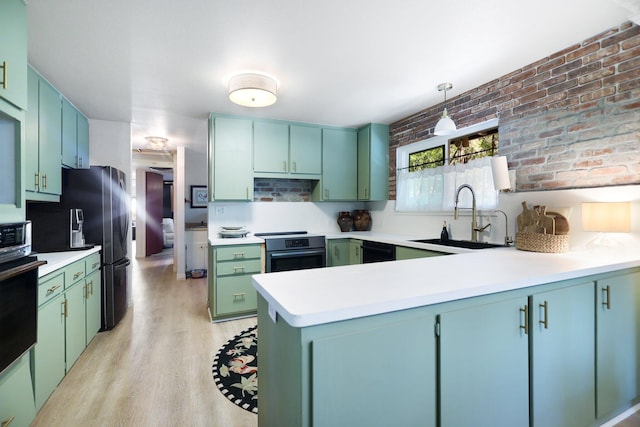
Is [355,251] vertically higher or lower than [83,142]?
lower

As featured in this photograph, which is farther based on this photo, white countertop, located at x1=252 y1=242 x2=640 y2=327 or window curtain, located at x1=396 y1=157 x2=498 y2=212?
window curtain, located at x1=396 y1=157 x2=498 y2=212

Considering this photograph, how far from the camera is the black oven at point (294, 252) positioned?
3.31m

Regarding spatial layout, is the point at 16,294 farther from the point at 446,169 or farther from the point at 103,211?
the point at 446,169

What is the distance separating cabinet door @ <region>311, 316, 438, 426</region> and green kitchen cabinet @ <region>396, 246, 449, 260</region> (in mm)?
1647

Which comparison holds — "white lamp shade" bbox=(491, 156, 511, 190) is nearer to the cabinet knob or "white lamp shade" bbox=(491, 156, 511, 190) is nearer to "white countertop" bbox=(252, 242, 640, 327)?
"white countertop" bbox=(252, 242, 640, 327)

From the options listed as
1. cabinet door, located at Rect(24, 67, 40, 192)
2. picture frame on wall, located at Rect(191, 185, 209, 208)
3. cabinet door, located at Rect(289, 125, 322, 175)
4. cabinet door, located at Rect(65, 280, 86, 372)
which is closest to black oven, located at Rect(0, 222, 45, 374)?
cabinet door, located at Rect(65, 280, 86, 372)

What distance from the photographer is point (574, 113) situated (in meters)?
2.14

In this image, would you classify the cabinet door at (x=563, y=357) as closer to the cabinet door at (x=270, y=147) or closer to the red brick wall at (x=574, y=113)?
the red brick wall at (x=574, y=113)

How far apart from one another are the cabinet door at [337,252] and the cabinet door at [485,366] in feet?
8.11

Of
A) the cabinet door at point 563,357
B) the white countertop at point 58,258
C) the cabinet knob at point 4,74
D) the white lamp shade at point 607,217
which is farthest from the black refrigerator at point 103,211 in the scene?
the white lamp shade at point 607,217

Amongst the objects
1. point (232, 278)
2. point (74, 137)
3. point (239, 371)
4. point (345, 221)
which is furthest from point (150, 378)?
point (345, 221)

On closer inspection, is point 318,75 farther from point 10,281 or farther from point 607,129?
point 10,281

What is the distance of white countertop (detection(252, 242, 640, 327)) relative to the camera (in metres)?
0.96

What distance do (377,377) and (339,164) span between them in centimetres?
330
